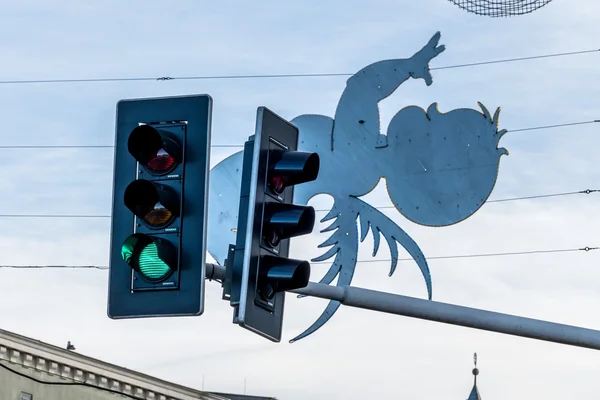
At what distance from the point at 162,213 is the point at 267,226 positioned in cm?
70

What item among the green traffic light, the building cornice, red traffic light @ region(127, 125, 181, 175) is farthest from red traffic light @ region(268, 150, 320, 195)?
the building cornice

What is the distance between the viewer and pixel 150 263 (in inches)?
399

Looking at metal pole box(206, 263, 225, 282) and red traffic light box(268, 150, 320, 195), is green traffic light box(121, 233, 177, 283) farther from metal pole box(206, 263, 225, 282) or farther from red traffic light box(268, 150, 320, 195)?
red traffic light box(268, 150, 320, 195)

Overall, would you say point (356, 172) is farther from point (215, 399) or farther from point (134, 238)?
point (215, 399)

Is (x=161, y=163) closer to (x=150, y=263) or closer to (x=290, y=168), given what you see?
(x=150, y=263)

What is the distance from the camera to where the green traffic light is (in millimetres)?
10062

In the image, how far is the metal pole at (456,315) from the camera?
1191 centimetres

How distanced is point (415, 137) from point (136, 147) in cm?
648

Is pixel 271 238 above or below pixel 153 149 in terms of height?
below

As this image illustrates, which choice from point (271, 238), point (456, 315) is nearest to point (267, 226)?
point (271, 238)

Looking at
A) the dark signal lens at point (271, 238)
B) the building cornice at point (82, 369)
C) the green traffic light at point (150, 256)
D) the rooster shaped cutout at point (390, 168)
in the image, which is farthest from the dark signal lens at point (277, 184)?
the building cornice at point (82, 369)

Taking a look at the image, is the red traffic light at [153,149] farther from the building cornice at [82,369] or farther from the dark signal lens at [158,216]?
the building cornice at [82,369]

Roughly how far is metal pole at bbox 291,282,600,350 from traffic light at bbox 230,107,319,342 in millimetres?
825

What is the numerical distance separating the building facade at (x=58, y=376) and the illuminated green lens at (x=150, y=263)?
3544 cm
